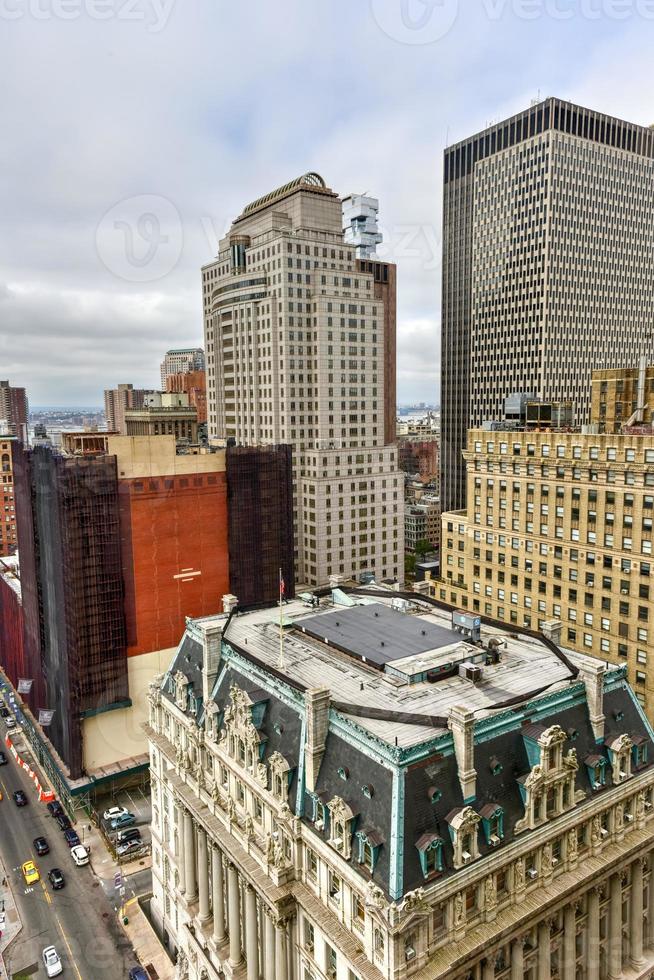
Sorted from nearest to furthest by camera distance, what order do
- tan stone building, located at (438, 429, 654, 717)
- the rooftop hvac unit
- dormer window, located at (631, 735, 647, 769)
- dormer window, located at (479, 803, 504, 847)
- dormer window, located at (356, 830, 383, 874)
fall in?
dormer window, located at (356, 830, 383, 874) → dormer window, located at (479, 803, 504, 847) → dormer window, located at (631, 735, 647, 769) → the rooftop hvac unit → tan stone building, located at (438, 429, 654, 717)

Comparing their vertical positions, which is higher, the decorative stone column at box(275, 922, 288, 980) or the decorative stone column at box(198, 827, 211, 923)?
the decorative stone column at box(275, 922, 288, 980)

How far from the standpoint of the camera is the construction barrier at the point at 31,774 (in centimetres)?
9645

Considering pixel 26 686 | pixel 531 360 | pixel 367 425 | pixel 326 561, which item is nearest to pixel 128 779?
pixel 26 686

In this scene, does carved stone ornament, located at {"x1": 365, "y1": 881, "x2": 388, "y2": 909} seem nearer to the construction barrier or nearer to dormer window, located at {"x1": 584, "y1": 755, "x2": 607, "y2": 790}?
dormer window, located at {"x1": 584, "y1": 755, "x2": 607, "y2": 790}

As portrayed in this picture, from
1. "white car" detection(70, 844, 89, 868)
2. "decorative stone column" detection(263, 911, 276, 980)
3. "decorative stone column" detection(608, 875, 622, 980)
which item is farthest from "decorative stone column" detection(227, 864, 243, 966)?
"white car" detection(70, 844, 89, 868)

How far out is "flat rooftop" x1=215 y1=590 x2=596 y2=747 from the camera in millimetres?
47094

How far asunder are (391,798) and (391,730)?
5245 mm

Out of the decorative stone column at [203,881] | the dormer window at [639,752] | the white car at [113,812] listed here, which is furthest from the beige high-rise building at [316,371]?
the dormer window at [639,752]

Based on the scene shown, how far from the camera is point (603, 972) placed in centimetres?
5084

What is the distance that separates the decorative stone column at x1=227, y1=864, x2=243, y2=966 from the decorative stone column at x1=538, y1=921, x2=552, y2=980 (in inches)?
981

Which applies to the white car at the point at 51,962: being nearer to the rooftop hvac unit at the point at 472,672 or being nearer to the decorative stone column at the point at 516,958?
the decorative stone column at the point at 516,958

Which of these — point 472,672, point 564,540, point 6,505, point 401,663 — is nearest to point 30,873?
point 401,663

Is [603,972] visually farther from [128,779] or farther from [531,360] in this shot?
[531,360]

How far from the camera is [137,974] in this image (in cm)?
6538
